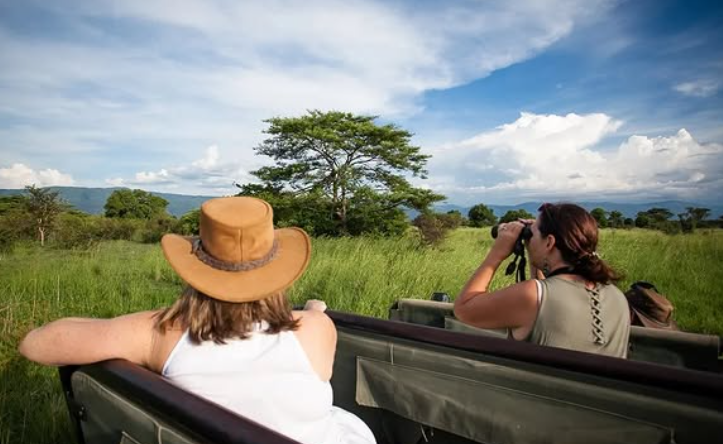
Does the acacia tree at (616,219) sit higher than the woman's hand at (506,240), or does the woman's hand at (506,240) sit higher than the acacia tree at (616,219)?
the woman's hand at (506,240)

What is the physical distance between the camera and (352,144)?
19.9 metres

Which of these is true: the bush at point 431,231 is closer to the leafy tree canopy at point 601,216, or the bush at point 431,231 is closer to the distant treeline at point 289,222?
the distant treeline at point 289,222

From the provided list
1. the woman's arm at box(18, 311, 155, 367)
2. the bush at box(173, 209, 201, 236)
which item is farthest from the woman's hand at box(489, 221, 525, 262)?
the bush at box(173, 209, 201, 236)

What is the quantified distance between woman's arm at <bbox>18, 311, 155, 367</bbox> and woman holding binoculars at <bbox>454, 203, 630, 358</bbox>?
143cm

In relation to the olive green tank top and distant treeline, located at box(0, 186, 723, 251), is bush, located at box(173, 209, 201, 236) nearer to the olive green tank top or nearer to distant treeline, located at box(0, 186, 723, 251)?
distant treeline, located at box(0, 186, 723, 251)

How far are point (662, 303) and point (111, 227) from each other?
89.1ft

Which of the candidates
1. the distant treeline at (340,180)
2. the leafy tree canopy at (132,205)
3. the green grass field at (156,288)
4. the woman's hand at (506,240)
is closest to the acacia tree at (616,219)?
the distant treeline at (340,180)

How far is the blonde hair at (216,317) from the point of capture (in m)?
1.42

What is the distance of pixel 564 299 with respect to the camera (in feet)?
6.42

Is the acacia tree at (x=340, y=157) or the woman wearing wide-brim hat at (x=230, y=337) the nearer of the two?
the woman wearing wide-brim hat at (x=230, y=337)

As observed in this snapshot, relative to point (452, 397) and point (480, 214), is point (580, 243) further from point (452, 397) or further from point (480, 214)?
point (480, 214)

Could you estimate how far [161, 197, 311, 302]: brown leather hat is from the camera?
145cm

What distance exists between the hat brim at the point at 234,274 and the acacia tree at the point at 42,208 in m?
19.0

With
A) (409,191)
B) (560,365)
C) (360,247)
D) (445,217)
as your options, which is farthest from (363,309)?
(409,191)
